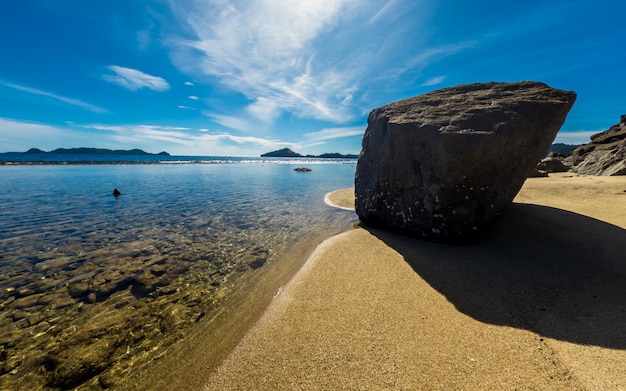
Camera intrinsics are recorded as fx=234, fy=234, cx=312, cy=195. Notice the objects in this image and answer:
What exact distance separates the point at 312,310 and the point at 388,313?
54.9 inches

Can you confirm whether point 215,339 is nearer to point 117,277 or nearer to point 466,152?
point 117,277

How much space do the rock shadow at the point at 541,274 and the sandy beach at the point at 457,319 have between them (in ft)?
0.07

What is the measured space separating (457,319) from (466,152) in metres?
4.14

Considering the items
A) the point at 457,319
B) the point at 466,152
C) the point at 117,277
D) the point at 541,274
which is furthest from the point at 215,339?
the point at 466,152

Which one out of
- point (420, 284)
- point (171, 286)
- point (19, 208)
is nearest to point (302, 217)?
point (171, 286)

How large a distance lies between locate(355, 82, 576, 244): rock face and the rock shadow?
75cm

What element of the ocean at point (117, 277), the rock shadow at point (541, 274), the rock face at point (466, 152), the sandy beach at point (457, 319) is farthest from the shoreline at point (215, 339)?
the rock face at point (466, 152)

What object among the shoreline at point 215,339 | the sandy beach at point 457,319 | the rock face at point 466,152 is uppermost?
the rock face at point 466,152

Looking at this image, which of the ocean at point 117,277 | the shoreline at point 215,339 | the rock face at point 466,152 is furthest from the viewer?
the rock face at point 466,152

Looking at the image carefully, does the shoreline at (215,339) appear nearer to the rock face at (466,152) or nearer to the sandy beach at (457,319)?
the sandy beach at (457,319)

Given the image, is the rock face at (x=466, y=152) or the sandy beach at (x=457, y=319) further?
the rock face at (x=466, y=152)

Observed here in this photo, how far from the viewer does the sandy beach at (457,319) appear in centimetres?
287

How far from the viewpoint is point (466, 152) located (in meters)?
6.04

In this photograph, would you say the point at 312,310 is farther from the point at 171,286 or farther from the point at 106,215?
the point at 106,215
